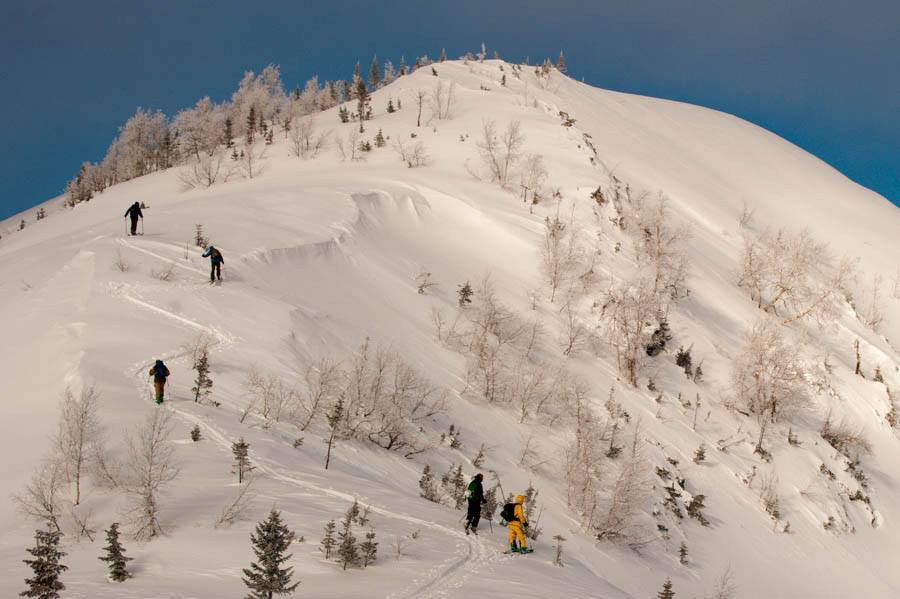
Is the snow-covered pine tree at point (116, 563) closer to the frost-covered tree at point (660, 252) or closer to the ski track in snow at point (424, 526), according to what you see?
the ski track in snow at point (424, 526)

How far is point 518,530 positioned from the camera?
1113 centimetres

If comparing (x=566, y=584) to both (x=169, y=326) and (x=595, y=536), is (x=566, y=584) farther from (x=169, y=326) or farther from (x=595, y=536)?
(x=169, y=326)

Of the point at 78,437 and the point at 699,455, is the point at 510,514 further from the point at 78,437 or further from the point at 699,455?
the point at 699,455

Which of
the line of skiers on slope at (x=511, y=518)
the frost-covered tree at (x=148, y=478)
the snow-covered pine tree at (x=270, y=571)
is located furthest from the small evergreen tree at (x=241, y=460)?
the snow-covered pine tree at (x=270, y=571)

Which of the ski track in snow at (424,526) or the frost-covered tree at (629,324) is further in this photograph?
the frost-covered tree at (629,324)

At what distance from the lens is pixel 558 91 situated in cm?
6700

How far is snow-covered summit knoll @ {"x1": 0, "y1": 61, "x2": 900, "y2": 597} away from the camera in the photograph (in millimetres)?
10711

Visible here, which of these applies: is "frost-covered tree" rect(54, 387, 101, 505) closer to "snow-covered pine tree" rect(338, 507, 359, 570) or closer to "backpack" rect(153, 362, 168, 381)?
"backpack" rect(153, 362, 168, 381)

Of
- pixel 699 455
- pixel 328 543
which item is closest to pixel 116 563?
pixel 328 543

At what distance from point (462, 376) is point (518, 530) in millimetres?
11161

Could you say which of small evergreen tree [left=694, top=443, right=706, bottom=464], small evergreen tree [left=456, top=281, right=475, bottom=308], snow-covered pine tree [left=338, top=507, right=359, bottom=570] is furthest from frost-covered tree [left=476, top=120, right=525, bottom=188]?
snow-covered pine tree [left=338, top=507, right=359, bottom=570]

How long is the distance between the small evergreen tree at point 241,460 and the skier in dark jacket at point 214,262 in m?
9.41

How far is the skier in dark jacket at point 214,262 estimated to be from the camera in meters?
19.8

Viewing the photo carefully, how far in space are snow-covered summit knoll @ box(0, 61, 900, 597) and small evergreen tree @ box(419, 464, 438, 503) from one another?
15 centimetres
